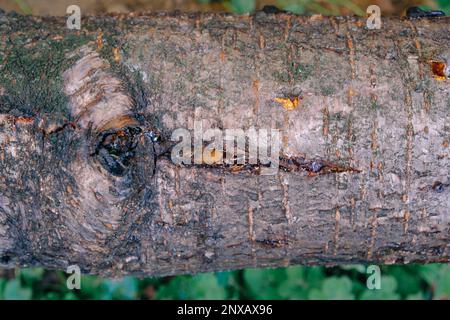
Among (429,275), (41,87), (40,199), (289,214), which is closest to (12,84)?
(41,87)

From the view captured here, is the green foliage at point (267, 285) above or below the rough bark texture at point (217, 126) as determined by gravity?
below

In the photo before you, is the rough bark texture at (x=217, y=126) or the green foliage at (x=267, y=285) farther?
the green foliage at (x=267, y=285)

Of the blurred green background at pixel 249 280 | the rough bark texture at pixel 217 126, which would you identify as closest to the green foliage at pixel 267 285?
the blurred green background at pixel 249 280

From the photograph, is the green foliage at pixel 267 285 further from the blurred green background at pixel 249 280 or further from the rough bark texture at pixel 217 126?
the rough bark texture at pixel 217 126

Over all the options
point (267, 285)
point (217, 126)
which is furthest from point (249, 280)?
point (217, 126)

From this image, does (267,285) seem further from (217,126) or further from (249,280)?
(217,126)

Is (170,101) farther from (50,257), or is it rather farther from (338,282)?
(338,282)

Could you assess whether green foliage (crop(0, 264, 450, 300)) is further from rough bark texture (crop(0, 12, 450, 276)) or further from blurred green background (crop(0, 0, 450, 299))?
rough bark texture (crop(0, 12, 450, 276))
